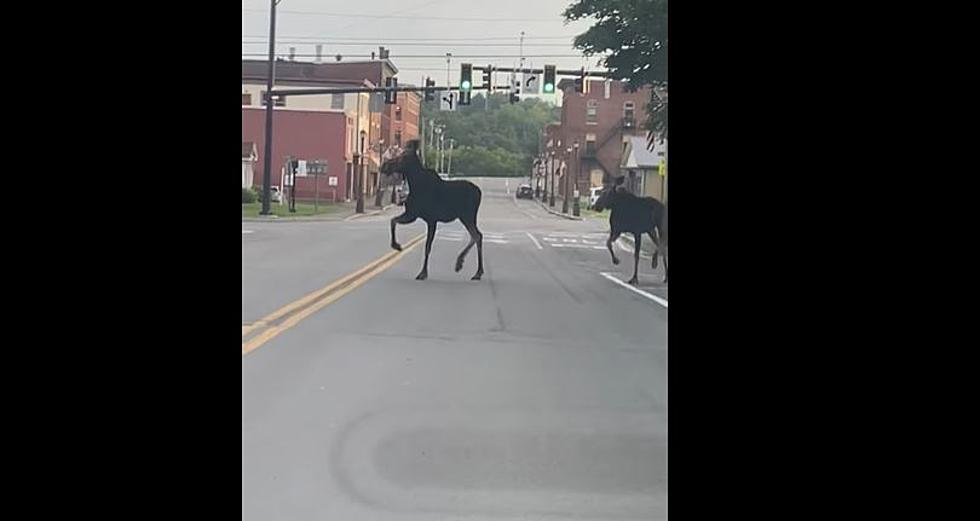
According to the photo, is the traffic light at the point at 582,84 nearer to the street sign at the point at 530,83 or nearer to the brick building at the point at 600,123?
the brick building at the point at 600,123

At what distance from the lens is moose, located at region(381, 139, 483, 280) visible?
3695 mm

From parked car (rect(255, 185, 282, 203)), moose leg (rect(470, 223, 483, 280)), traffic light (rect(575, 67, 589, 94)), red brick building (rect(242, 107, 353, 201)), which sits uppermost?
traffic light (rect(575, 67, 589, 94))

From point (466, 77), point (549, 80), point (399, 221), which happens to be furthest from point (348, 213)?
point (549, 80)

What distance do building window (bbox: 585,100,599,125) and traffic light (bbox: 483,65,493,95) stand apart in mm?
363

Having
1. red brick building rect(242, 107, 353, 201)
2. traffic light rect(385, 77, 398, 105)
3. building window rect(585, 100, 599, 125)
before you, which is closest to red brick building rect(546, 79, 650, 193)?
building window rect(585, 100, 599, 125)

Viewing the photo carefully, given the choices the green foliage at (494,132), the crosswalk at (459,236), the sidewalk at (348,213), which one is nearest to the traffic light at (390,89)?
the green foliage at (494,132)

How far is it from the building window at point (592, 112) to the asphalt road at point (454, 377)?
1.36 feet

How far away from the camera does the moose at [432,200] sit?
12.1 feet

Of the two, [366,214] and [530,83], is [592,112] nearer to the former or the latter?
[530,83]

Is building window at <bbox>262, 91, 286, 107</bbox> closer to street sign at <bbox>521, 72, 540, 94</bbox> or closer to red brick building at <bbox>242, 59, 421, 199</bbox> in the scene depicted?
red brick building at <bbox>242, 59, 421, 199</bbox>
